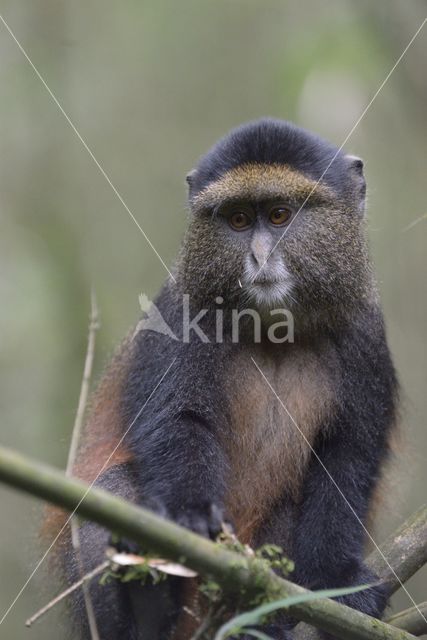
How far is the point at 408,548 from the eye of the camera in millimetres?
5316

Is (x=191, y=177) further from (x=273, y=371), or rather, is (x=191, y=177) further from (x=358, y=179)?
(x=273, y=371)

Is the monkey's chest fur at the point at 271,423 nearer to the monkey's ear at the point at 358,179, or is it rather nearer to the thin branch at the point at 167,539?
the monkey's ear at the point at 358,179

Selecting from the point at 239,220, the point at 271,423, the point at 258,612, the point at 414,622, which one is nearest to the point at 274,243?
the point at 239,220

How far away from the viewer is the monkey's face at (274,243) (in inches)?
216

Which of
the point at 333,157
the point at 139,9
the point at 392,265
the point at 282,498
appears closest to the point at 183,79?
the point at 139,9

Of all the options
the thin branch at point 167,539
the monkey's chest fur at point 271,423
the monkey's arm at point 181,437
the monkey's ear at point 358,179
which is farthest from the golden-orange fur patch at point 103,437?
the thin branch at point 167,539

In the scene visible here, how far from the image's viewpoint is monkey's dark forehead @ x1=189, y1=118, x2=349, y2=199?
573cm

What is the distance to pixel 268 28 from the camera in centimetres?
1170

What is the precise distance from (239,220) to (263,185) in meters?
0.24

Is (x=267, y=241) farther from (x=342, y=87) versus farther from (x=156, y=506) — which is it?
(x=342, y=87)

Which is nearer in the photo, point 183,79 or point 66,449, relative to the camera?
point 66,449

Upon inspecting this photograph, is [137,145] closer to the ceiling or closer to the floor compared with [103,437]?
closer to the floor

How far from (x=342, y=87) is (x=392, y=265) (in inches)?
65.1

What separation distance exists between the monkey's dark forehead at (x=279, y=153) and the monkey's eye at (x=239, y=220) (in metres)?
0.26
